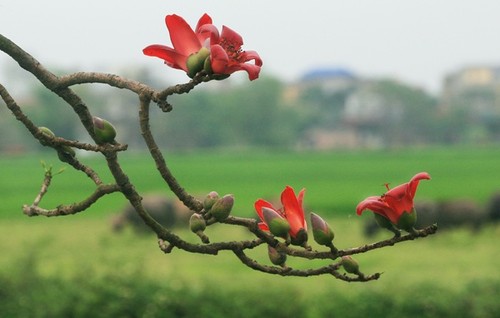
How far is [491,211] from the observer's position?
2558cm

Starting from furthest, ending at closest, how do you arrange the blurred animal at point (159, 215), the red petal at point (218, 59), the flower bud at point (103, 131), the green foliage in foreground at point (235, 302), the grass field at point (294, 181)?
the grass field at point (294, 181)
the blurred animal at point (159, 215)
the green foliage in foreground at point (235, 302)
the flower bud at point (103, 131)
the red petal at point (218, 59)

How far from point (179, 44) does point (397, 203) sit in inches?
15.5

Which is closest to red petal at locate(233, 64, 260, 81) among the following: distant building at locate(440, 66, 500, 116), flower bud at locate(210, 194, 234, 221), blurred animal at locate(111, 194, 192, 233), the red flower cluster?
the red flower cluster

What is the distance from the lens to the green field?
7.75 metres

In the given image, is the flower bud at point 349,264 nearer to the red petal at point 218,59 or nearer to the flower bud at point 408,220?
the flower bud at point 408,220

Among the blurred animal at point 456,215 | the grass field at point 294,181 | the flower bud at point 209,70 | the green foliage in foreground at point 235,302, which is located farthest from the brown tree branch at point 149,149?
the grass field at point 294,181

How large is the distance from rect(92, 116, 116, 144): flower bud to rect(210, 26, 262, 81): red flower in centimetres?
19

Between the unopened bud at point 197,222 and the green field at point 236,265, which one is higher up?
the unopened bud at point 197,222

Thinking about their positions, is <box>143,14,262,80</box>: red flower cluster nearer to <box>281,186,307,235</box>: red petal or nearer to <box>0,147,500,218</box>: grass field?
<box>281,186,307,235</box>: red petal

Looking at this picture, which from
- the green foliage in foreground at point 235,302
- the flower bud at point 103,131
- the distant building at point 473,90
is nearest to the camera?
the flower bud at point 103,131

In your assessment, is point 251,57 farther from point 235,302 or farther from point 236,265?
point 236,265

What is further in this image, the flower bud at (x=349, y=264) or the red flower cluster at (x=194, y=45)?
the flower bud at (x=349, y=264)

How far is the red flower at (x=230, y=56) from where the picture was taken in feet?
3.46

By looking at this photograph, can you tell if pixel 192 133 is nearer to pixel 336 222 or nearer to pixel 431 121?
pixel 431 121
